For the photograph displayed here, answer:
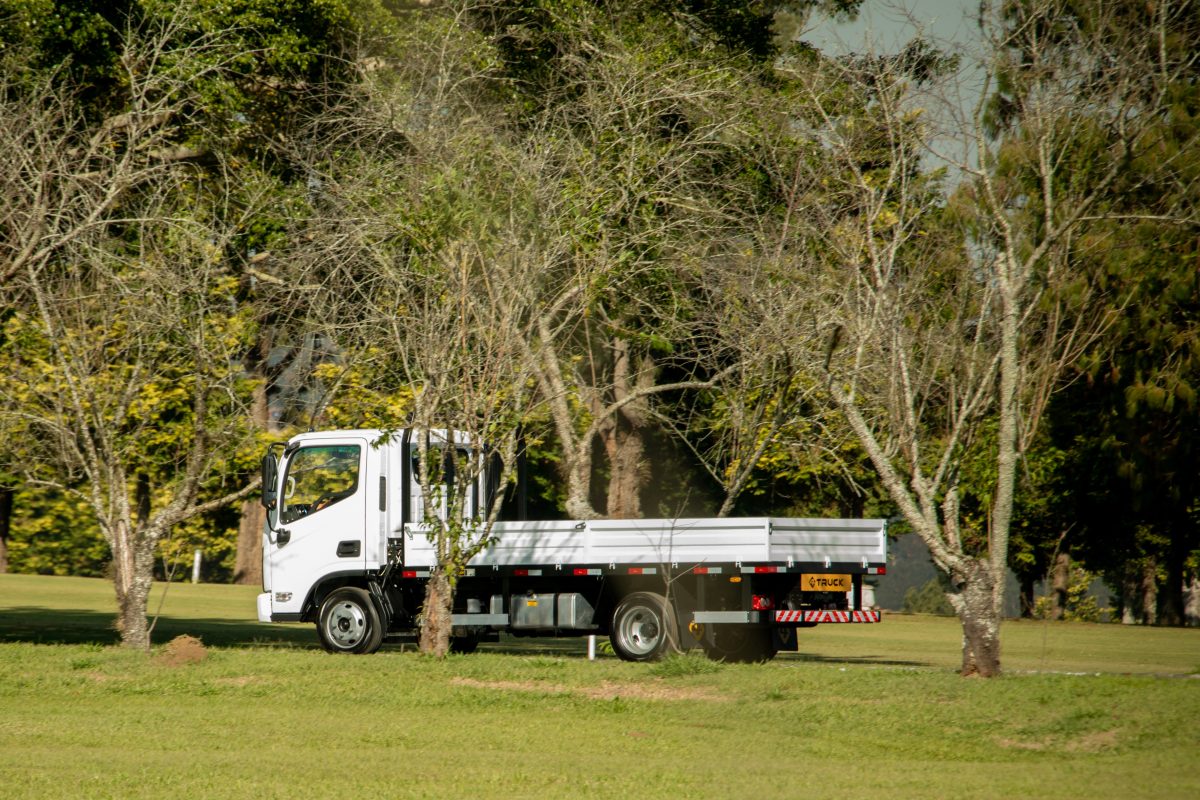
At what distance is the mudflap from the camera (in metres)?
18.2

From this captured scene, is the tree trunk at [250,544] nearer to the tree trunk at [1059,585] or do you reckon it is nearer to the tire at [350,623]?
the tire at [350,623]

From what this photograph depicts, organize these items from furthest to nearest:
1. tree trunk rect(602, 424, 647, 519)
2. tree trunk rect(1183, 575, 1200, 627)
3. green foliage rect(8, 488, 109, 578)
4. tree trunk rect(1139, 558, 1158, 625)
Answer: green foliage rect(8, 488, 109, 578)
tree trunk rect(1183, 575, 1200, 627)
tree trunk rect(1139, 558, 1158, 625)
tree trunk rect(602, 424, 647, 519)

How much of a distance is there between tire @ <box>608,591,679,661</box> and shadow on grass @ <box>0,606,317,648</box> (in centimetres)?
514

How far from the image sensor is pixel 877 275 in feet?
47.9

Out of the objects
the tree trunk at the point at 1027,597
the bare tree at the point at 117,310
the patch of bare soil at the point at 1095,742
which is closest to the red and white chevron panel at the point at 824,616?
the patch of bare soil at the point at 1095,742

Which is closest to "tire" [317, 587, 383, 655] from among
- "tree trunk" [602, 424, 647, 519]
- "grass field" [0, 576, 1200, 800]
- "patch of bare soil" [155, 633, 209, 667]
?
"grass field" [0, 576, 1200, 800]

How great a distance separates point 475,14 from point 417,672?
1561 cm

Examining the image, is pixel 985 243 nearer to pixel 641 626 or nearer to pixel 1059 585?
pixel 641 626

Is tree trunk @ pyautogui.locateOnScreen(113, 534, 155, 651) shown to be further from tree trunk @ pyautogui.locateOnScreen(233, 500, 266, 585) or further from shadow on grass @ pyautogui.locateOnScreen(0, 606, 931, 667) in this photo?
tree trunk @ pyautogui.locateOnScreen(233, 500, 266, 585)

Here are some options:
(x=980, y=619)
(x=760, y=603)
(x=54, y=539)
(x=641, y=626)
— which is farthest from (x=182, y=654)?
(x=54, y=539)

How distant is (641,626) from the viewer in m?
17.7


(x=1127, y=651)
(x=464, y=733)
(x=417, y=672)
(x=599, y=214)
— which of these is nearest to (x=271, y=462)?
(x=417, y=672)

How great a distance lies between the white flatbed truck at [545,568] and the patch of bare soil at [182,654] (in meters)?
2.63

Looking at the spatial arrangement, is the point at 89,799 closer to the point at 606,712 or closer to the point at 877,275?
the point at 606,712
